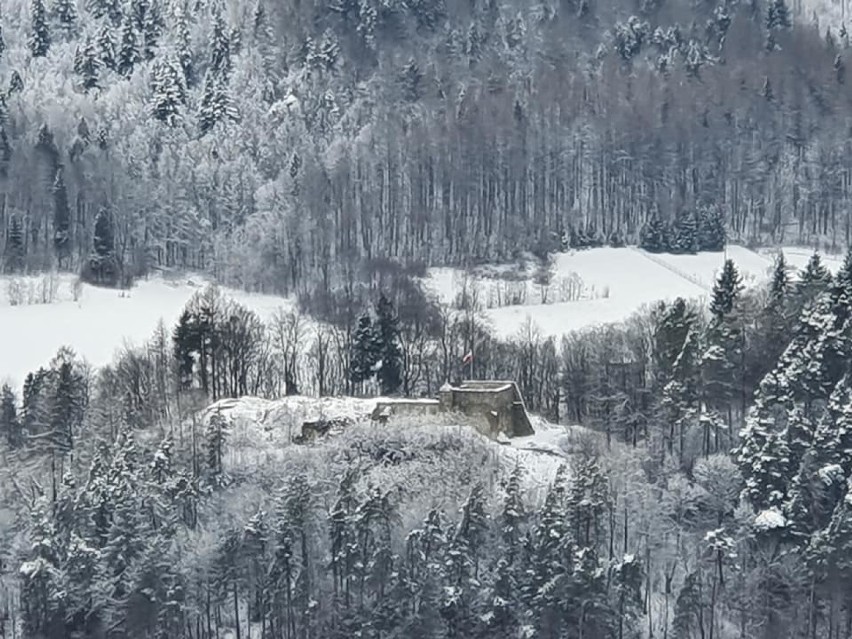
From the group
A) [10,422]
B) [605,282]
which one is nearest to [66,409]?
[10,422]

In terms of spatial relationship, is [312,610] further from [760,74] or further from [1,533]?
[760,74]

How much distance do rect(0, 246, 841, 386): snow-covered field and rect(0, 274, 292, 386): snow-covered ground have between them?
0.06 meters

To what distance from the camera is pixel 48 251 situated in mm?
118562

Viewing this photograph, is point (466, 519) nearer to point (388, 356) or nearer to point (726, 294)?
point (388, 356)

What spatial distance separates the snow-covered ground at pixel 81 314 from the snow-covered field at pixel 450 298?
0.06 meters

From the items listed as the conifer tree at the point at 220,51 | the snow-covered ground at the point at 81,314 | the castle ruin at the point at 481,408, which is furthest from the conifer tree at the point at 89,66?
the castle ruin at the point at 481,408

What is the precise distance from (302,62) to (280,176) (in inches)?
697

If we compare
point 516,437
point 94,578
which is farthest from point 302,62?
point 94,578

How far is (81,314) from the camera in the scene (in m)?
104

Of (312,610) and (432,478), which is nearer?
(312,610)

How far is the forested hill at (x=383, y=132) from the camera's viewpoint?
124500mm

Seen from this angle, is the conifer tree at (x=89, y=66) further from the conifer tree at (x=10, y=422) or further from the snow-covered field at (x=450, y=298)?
the conifer tree at (x=10, y=422)

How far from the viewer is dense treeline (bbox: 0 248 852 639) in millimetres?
63000

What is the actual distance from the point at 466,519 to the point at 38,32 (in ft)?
317
